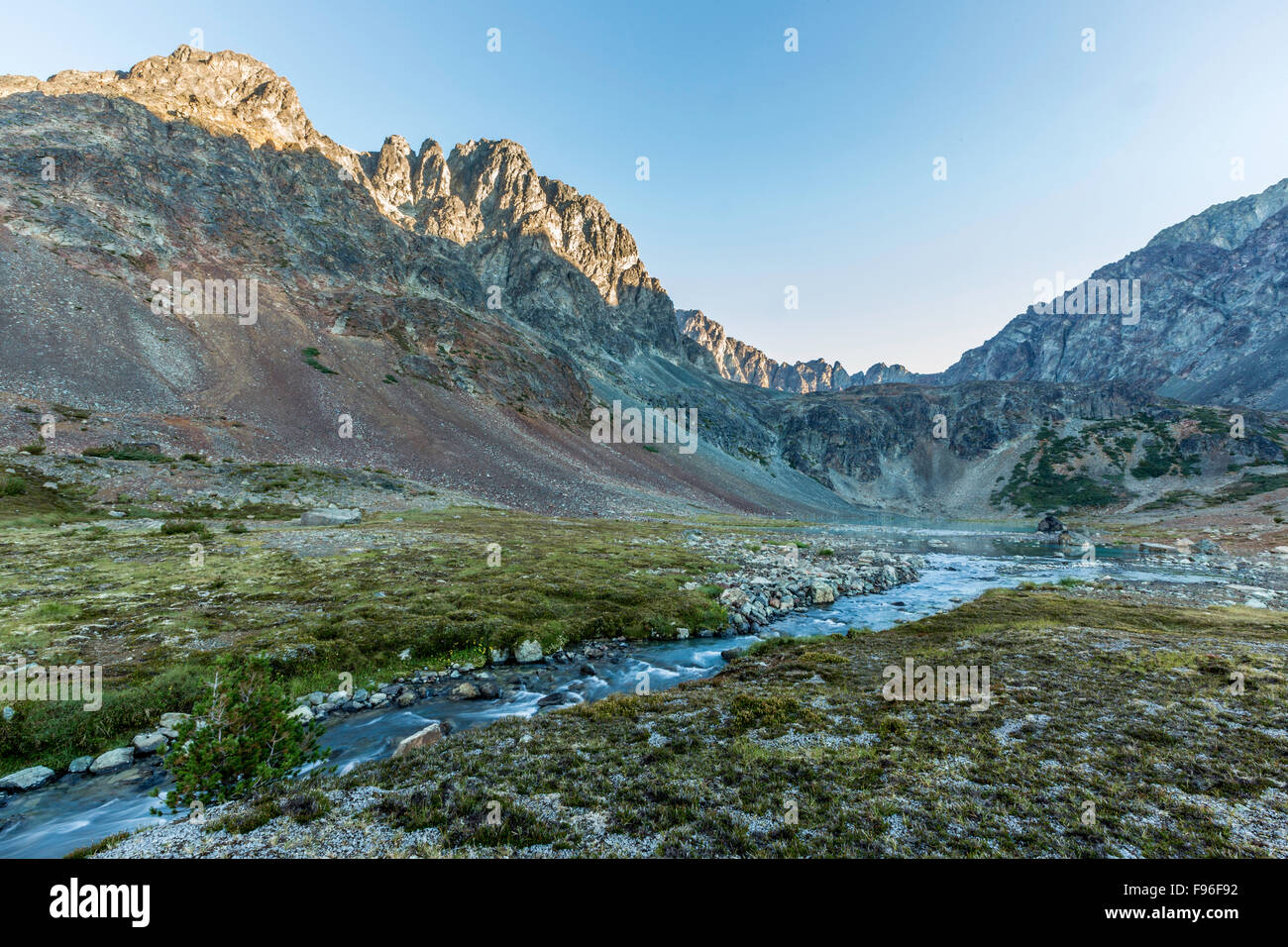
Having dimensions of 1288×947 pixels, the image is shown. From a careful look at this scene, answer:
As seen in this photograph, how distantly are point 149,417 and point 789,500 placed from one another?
5746 inches

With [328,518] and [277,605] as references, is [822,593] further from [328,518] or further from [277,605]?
[328,518]

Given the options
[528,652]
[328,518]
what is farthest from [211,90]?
[528,652]

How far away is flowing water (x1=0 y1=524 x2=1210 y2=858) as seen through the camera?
10055 millimetres

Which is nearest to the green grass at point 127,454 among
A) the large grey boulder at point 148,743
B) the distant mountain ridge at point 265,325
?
the distant mountain ridge at point 265,325

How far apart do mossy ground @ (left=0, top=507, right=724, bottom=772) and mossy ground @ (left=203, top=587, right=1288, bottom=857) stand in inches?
342

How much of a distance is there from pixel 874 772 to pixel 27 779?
19.2 meters

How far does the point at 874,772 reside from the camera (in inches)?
389

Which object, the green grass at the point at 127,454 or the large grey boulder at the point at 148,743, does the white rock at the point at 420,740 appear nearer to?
the large grey boulder at the point at 148,743

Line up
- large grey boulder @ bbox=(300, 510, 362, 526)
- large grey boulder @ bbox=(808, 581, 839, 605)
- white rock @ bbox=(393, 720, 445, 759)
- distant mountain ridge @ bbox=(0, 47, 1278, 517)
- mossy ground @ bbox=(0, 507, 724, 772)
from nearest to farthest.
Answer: white rock @ bbox=(393, 720, 445, 759) → mossy ground @ bbox=(0, 507, 724, 772) → large grey boulder @ bbox=(808, 581, 839, 605) → large grey boulder @ bbox=(300, 510, 362, 526) → distant mountain ridge @ bbox=(0, 47, 1278, 517)

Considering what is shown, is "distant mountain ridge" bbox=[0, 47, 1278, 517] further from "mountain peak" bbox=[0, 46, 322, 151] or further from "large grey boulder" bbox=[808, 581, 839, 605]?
"large grey boulder" bbox=[808, 581, 839, 605]

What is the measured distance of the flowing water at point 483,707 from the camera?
1005 centimetres

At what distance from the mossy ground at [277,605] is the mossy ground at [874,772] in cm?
869

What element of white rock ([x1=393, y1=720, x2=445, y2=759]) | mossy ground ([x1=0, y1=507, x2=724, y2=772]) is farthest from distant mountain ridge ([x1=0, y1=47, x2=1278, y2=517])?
white rock ([x1=393, y1=720, x2=445, y2=759])

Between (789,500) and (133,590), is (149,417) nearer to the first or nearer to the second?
(133,590)
